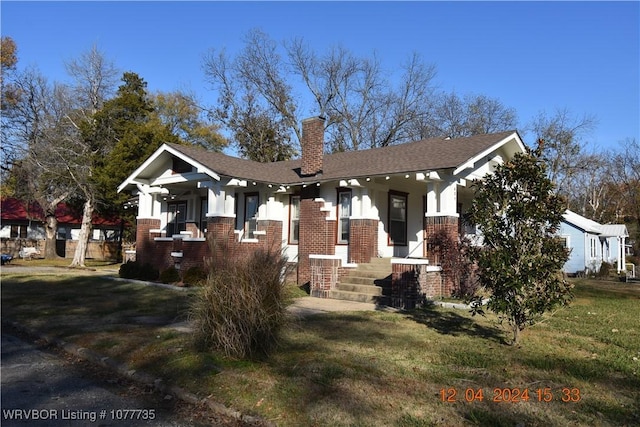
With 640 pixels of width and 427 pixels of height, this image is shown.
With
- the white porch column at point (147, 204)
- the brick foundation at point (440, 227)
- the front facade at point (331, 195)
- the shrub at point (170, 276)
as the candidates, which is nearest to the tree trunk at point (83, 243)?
the white porch column at point (147, 204)

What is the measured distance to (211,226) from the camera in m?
16.7

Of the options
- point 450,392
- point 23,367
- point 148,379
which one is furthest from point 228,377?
point 23,367

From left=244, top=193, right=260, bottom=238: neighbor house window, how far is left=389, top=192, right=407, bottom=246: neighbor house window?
16.9 ft

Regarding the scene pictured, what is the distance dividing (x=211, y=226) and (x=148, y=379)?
1091cm

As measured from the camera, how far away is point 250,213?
19.0 metres

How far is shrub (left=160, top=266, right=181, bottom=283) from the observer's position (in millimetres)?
17156

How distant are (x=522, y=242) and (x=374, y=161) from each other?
965cm

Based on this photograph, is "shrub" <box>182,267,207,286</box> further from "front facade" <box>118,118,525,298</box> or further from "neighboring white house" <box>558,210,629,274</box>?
"neighboring white house" <box>558,210,629,274</box>

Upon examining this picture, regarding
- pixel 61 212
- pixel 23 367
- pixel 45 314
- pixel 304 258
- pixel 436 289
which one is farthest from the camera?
pixel 61 212

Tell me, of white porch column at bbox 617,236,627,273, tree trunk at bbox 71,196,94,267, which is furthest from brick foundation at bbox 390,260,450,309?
white porch column at bbox 617,236,627,273

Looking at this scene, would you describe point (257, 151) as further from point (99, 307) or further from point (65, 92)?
point (99, 307)

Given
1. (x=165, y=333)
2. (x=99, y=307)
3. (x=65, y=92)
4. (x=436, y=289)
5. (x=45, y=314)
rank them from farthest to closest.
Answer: (x=65, y=92), (x=436, y=289), (x=99, y=307), (x=45, y=314), (x=165, y=333)

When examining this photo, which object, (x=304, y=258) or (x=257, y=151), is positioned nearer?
(x=304, y=258)

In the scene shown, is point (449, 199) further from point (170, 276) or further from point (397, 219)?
point (170, 276)
